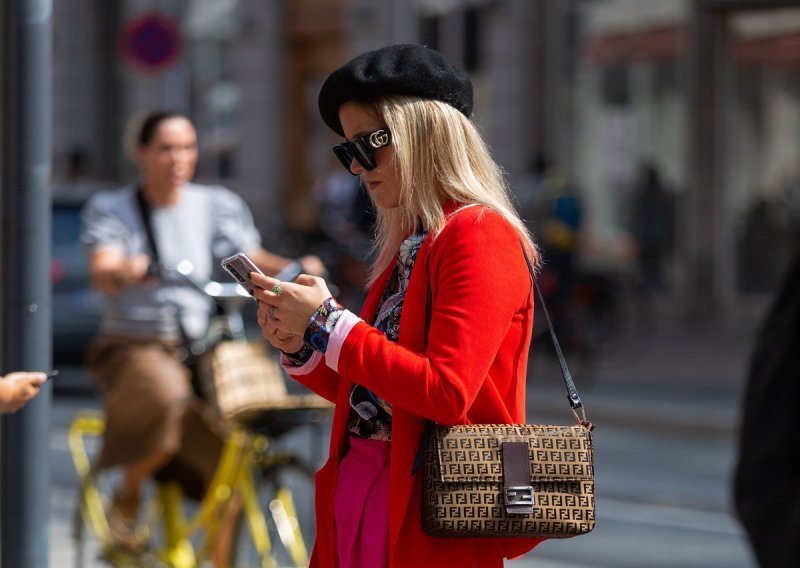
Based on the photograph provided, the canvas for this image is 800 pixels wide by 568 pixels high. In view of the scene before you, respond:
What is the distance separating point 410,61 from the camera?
3.04m

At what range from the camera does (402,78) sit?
9.87 ft

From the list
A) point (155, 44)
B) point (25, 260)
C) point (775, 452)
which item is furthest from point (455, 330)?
point (155, 44)

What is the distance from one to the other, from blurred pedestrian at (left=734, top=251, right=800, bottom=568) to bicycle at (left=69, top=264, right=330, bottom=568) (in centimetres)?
312

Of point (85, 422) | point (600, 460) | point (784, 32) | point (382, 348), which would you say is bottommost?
point (600, 460)

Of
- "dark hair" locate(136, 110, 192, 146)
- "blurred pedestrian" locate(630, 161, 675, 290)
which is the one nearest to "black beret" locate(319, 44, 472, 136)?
"dark hair" locate(136, 110, 192, 146)

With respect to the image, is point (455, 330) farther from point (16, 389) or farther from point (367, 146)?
point (16, 389)

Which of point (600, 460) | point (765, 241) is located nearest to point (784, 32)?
point (765, 241)

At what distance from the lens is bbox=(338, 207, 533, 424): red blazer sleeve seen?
2889mm

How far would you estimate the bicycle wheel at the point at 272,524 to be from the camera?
532cm

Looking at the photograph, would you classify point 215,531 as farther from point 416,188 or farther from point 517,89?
point 517,89

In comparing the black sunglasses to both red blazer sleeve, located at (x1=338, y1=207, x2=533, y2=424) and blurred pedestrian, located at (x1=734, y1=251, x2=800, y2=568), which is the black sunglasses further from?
blurred pedestrian, located at (x1=734, y1=251, x2=800, y2=568)

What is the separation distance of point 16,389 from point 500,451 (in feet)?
3.46

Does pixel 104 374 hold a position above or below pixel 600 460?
above

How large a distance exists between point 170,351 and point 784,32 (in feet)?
42.9
